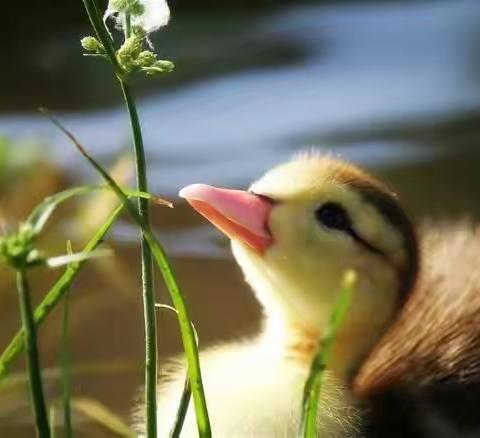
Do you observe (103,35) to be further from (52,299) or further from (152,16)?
(52,299)

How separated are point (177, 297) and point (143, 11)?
17 cm

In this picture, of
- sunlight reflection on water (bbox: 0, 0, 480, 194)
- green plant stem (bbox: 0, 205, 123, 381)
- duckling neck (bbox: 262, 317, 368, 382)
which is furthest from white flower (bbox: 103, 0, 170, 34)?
sunlight reflection on water (bbox: 0, 0, 480, 194)

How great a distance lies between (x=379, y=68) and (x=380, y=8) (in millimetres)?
179

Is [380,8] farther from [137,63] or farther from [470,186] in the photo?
[137,63]

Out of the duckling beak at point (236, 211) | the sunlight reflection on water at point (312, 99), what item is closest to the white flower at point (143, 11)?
the duckling beak at point (236, 211)

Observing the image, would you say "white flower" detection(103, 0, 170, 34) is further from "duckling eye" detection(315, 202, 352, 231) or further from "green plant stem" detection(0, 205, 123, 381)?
"duckling eye" detection(315, 202, 352, 231)

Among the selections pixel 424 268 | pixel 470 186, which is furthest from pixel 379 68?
pixel 424 268

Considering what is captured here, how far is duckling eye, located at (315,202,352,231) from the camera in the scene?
96 cm

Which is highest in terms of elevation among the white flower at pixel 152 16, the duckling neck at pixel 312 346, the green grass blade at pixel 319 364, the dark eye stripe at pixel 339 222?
the white flower at pixel 152 16

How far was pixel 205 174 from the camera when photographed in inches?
64.1

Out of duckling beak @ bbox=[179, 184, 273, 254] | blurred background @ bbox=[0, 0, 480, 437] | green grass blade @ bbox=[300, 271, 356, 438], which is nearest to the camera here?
green grass blade @ bbox=[300, 271, 356, 438]

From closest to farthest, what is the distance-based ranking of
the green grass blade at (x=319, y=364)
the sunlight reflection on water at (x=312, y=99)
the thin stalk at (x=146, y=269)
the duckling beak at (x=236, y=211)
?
the green grass blade at (x=319, y=364), the thin stalk at (x=146, y=269), the duckling beak at (x=236, y=211), the sunlight reflection on water at (x=312, y=99)

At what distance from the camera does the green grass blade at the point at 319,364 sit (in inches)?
20.7

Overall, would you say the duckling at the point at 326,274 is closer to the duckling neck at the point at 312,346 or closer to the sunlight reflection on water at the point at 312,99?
the duckling neck at the point at 312,346
